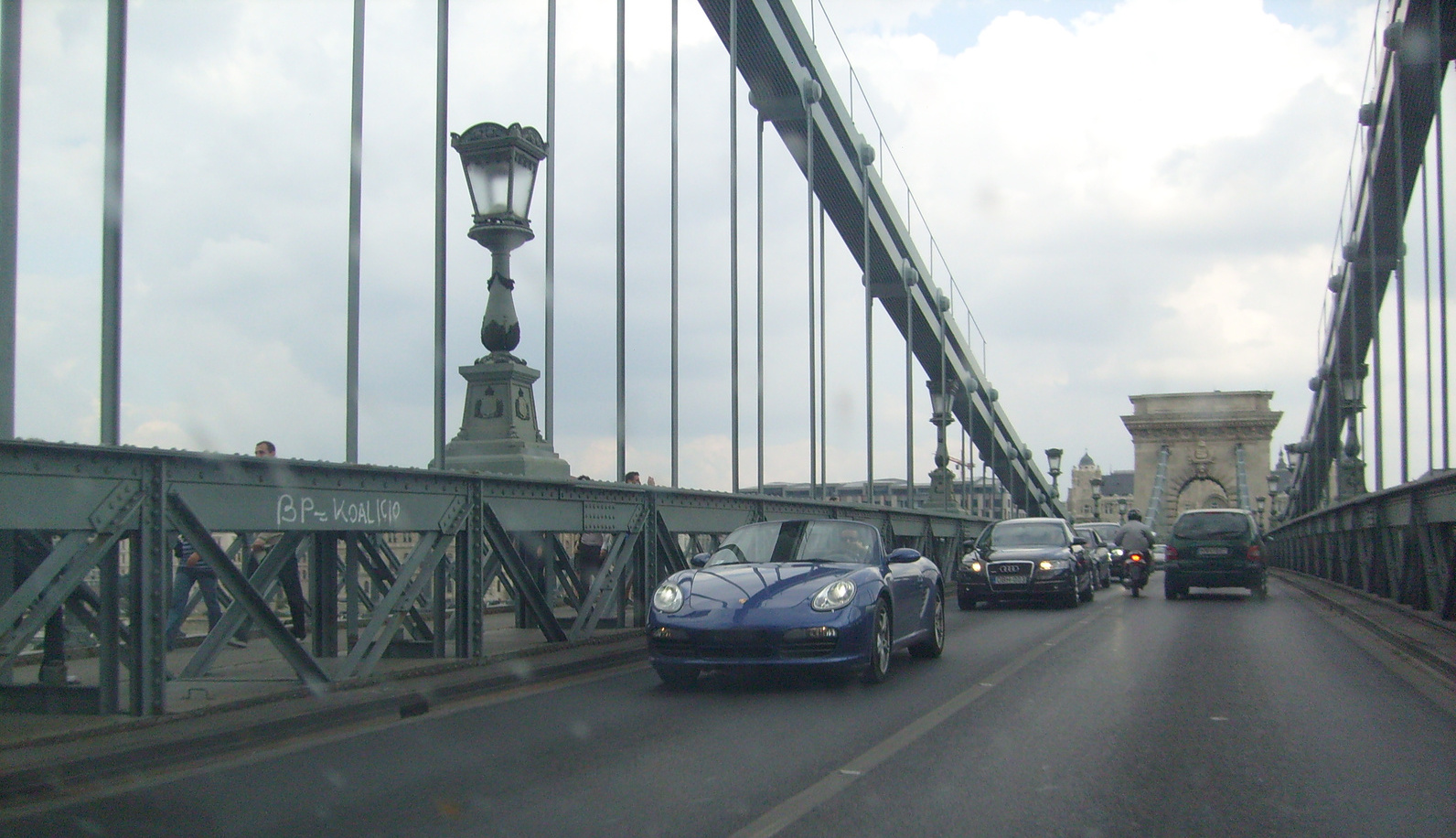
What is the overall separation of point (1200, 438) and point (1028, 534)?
71.9m

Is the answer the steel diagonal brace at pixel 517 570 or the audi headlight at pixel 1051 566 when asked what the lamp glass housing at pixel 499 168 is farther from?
the audi headlight at pixel 1051 566

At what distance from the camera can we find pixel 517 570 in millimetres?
10609

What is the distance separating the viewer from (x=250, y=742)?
22.4 feet

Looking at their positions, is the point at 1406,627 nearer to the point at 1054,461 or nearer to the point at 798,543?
the point at 798,543

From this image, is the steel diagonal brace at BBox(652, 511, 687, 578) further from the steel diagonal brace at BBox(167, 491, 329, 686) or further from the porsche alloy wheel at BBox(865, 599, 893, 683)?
the steel diagonal brace at BBox(167, 491, 329, 686)

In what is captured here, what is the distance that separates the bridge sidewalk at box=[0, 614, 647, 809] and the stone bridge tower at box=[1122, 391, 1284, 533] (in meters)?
81.2

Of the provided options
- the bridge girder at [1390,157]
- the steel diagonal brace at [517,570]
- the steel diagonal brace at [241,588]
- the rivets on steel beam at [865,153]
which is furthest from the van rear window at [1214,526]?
the steel diagonal brace at [241,588]

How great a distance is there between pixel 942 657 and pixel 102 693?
706 centimetres

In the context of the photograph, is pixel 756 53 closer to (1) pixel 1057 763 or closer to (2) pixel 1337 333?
(1) pixel 1057 763

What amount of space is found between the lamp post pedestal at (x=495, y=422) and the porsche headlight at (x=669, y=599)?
1951 millimetres

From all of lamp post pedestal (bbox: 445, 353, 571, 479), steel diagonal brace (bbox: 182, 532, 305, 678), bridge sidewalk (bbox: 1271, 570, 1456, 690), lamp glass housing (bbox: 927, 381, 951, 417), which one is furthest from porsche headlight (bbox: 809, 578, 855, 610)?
lamp glass housing (bbox: 927, 381, 951, 417)

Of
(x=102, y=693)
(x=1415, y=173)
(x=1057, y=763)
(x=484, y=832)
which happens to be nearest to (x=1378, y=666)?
(x=1057, y=763)

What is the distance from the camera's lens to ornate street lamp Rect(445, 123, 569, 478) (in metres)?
10.4

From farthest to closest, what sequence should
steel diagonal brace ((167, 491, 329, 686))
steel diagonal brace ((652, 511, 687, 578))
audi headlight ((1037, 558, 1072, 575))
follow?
1. audi headlight ((1037, 558, 1072, 575))
2. steel diagonal brace ((652, 511, 687, 578))
3. steel diagonal brace ((167, 491, 329, 686))
